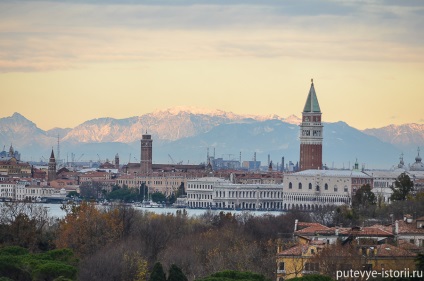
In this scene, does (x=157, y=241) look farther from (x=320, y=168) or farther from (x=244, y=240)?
(x=320, y=168)

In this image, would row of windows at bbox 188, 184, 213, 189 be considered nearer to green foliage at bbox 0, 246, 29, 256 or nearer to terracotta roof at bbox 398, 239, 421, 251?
green foliage at bbox 0, 246, 29, 256

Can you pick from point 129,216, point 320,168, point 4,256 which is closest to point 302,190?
point 320,168

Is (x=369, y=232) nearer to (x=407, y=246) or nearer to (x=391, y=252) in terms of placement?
(x=407, y=246)

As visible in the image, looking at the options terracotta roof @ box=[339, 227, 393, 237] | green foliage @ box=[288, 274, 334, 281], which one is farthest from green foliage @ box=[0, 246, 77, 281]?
green foliage @ box=[288, 274, 334, 281]

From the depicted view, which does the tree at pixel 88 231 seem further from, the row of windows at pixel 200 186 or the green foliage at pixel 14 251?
the row of windows at pixel 200 186

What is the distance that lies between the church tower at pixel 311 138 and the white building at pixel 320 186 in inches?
374

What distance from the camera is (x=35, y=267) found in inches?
2084

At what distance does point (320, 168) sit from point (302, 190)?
10.9 m

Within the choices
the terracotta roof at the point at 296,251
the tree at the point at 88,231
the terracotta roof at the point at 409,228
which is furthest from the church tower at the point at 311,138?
the terracotta roof at the point at 296,251

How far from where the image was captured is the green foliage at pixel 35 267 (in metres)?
51.5

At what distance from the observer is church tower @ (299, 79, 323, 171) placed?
167m

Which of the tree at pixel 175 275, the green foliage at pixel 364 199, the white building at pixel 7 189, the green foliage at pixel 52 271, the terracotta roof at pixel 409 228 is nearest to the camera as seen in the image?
the tree at pixel 175 275

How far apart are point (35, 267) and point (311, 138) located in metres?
116

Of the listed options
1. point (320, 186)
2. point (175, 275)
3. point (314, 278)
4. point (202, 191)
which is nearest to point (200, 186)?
point (202, 191)
